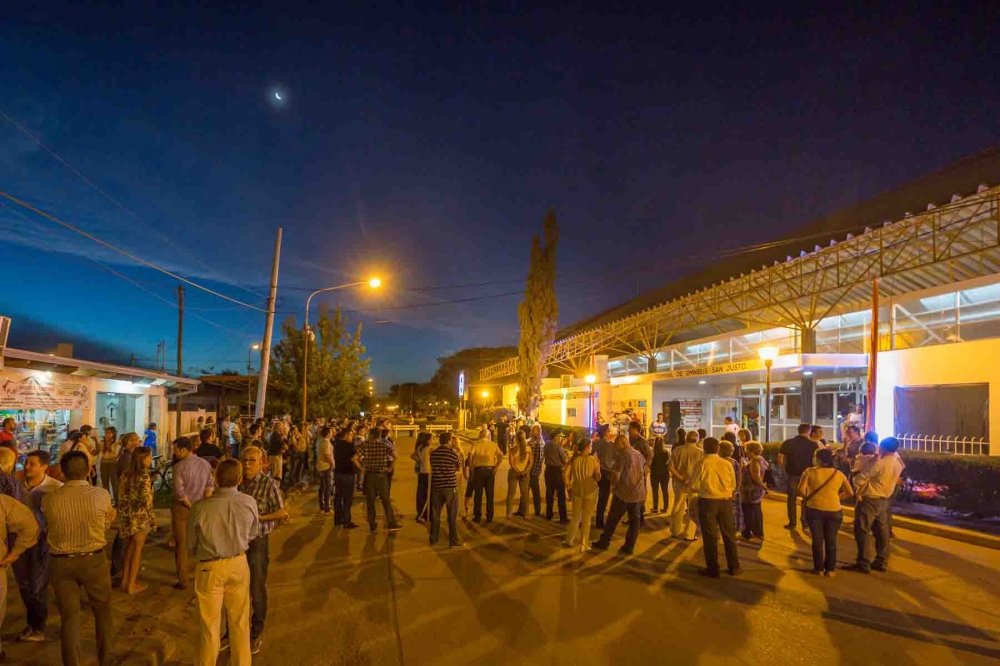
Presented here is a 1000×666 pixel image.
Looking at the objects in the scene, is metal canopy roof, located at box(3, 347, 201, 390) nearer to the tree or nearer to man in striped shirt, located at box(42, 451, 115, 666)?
man in striped shirt, located at box(42, 451, 115, 666)

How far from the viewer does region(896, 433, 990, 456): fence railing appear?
46.3 feet

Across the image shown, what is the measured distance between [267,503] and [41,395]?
11.0 meters

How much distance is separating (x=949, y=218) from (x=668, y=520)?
36.1 ft

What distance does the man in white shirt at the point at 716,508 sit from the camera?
7.66 meters

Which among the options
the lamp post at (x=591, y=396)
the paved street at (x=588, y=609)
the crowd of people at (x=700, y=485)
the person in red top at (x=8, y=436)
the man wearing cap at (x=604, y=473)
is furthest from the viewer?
the lamp post at (x=591, y=396)

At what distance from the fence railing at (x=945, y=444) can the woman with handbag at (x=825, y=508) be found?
790 cm

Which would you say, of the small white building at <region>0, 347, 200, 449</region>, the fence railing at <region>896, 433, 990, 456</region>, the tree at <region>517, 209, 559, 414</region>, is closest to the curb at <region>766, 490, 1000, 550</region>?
the fence railing at <region>896, 433, 990, 456</region>

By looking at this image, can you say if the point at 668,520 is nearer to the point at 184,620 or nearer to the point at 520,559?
the point at 520,559

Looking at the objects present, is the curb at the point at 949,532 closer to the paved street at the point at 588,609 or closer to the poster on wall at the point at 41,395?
the paved street at the point at 588,609

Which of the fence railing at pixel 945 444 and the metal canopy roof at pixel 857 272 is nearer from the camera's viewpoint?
the fence railing at pixel 945 444

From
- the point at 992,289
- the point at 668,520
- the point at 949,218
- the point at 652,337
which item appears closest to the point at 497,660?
the point at 668,520

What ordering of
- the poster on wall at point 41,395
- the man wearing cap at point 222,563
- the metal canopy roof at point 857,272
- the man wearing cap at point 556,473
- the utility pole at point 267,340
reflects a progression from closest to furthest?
1. the man wearing cap at point 222,563
2. the man wearing cap at point 556,473
3. the poster on wall at point 41,395
4. the metal canopy roof at point 857,272
5. the utility pole at point 267,340

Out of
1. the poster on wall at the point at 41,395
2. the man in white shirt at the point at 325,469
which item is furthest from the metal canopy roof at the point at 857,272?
the poster on wall at the point at 41,395

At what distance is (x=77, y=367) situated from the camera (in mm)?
14391
